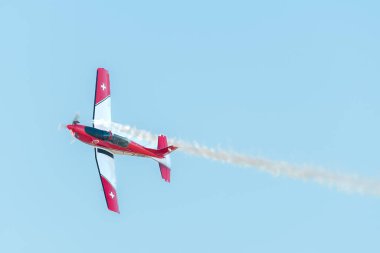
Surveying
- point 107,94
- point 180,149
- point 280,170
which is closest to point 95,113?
point 107,94

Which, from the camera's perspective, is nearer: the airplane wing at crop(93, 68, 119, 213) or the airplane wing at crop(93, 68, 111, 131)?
the airplane wing at crop(93, 68, 119, 213)

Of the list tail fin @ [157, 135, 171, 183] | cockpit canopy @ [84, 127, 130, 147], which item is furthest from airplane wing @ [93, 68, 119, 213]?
tail fin @ [157, 135, 171, 183]

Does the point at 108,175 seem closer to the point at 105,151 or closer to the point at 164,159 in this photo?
the point at 105,151

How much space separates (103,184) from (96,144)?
163 inches

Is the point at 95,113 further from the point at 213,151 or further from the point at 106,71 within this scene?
the point at 213,151

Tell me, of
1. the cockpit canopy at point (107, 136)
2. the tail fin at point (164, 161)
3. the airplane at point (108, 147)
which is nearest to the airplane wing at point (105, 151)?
the airplane at point (108, 147)

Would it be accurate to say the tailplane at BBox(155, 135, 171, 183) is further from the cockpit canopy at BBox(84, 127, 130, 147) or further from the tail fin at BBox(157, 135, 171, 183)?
the cockpit canopy at BBox(84, 127, 130, 147)

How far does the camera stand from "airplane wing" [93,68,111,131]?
9544 centimetres

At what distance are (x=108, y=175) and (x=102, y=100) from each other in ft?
26.3

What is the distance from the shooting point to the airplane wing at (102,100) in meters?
95.4

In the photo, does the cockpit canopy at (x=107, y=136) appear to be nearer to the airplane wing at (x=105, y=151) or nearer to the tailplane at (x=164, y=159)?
the airplane wing at (x=105, y=151)

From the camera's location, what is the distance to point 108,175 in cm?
9225

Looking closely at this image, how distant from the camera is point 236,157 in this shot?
9525 cm

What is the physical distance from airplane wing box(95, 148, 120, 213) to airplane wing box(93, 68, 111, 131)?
8.79 ft
